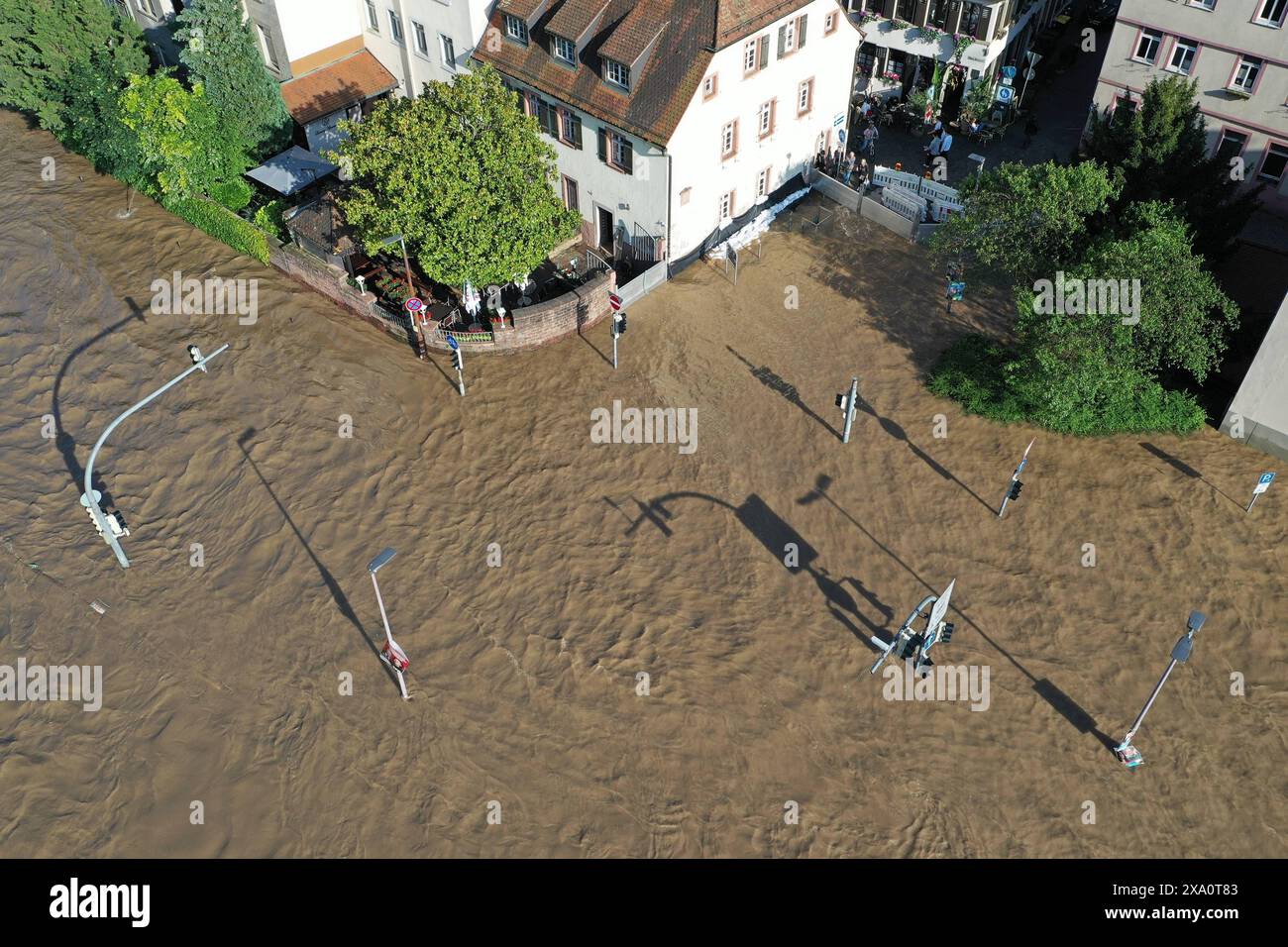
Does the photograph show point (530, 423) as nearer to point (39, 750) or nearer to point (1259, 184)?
point (39, 750)

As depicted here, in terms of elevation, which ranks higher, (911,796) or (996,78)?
(996,78)

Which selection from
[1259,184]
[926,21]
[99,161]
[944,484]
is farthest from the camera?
[99,161]

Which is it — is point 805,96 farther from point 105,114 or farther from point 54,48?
point 54,48

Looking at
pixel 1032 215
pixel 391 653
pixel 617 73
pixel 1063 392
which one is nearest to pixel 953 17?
pixel 1032 215

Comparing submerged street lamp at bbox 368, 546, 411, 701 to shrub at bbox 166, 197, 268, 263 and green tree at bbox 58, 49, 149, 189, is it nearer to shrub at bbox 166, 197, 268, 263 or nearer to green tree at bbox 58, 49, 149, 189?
shrub at bbox 166, 197, 268, 263

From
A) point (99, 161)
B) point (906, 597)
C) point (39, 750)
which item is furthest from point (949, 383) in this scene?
point (99, 161)

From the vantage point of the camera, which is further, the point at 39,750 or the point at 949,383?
the point at 949,383

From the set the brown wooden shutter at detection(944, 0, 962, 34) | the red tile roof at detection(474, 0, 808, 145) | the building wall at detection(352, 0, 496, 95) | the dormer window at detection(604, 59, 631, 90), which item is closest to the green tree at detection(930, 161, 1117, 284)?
the red tile roof at detection(474, 0, 808, 145)
